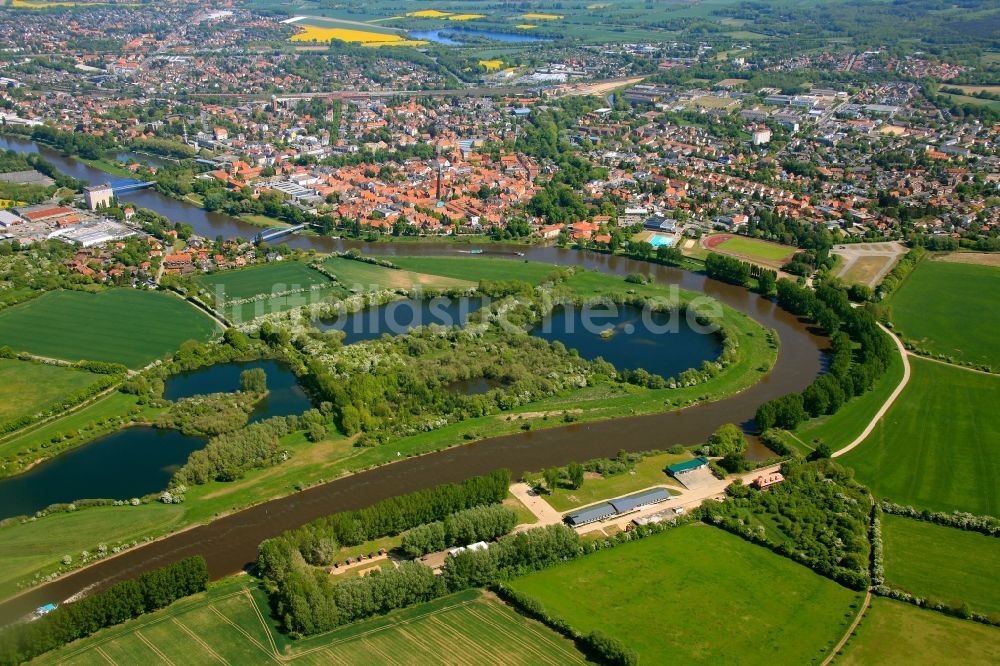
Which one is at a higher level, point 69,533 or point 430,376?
point 430,376

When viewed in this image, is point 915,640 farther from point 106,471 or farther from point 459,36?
point 459,36

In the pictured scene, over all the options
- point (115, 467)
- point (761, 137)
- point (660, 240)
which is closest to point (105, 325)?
point (115, 467)

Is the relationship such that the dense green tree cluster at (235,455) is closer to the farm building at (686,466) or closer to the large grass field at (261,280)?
the farm building at (686,466)

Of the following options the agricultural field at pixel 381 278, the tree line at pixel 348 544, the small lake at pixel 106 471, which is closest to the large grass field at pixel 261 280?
the agricultural field at pixel 381 278

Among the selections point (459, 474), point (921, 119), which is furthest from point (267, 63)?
point (459, 474)

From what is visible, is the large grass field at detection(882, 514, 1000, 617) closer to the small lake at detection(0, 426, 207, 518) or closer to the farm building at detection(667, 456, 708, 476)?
the farm building at detection(667, 456, 708, 476)

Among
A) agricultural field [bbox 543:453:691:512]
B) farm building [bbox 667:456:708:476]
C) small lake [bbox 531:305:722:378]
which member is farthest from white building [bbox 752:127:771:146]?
agricultural field [bbox 543:453:691:512]

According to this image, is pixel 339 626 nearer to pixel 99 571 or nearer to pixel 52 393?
pixel 99 571
